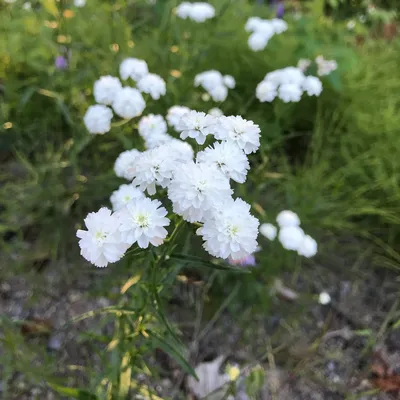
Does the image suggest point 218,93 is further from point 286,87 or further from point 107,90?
point 107,90

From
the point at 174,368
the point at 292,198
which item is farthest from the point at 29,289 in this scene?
the point at 292,198

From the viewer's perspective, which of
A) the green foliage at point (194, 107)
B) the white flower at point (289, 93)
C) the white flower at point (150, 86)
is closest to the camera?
the white flower at point (150, 86)

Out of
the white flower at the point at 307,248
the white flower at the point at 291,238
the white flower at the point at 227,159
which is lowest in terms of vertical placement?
the white flower at the point at 307,248

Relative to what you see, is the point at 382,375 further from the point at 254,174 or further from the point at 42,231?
the point at 42,231

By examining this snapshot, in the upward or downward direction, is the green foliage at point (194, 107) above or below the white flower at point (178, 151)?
below

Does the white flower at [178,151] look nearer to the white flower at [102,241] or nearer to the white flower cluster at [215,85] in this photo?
the white flower at [102,241]

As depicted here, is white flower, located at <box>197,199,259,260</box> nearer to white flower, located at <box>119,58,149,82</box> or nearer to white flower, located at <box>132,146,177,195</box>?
white flower, located at <box>132,146,177,195</box>

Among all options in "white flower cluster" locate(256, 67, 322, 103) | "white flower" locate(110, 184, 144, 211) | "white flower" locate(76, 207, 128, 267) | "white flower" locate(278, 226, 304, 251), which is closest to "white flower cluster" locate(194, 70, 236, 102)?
"white flower cluster" locate(256, 67, 322, 103)

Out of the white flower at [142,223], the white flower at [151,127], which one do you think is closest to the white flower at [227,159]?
the white flower at [142,223]
